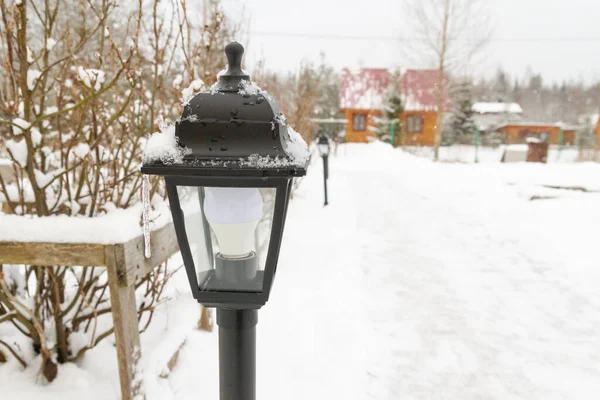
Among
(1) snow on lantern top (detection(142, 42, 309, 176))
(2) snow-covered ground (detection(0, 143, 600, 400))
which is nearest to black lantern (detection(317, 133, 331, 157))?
(2) snow-covered ground (detection(0, 143, 600, 400))

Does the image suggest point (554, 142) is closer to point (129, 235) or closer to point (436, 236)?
point (436, 236)

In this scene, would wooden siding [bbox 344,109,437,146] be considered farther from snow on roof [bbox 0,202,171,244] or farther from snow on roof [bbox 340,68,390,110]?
snow on roof [bbox 0,202,171,244]

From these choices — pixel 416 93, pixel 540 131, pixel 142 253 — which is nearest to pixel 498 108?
pixel 540 131

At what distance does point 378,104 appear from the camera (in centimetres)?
3166

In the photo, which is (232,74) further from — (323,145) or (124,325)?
(323,145)

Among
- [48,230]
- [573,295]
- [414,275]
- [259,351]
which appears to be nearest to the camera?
[48,230]

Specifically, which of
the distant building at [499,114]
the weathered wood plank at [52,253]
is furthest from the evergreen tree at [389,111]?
the distant building at [499,114]

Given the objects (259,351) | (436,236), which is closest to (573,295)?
(436,236)

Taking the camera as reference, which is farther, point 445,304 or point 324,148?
point 324,148

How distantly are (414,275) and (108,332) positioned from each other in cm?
354

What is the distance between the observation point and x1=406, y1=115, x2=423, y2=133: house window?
30.9 m

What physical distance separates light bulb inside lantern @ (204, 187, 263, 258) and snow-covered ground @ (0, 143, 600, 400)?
1537 mm

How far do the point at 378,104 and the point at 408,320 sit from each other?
29.5 meters

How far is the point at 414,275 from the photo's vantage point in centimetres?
497
